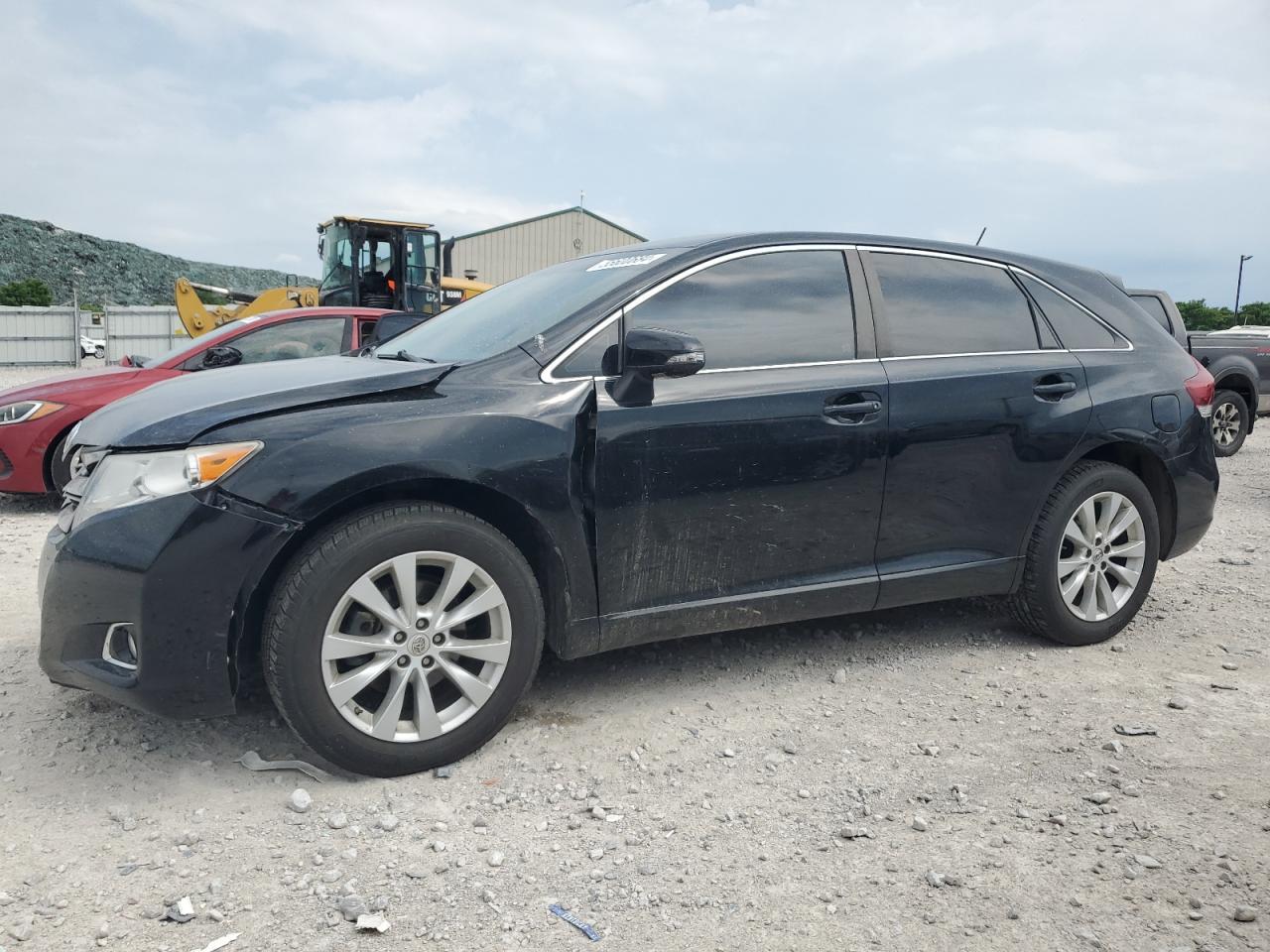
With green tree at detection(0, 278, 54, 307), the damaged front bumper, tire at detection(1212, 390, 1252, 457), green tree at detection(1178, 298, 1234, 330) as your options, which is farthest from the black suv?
green tree at detection(0, 278, 54, 307)

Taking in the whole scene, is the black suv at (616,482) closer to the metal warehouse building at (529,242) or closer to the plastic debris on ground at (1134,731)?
the plastic debris on ground at (1134,731)

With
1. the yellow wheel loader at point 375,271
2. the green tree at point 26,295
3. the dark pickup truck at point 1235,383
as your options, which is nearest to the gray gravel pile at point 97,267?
the green tree at point 26,295

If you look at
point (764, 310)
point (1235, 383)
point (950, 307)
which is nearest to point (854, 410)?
point (764, 310)

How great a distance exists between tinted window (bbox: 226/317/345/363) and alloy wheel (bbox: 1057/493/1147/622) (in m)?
5.30

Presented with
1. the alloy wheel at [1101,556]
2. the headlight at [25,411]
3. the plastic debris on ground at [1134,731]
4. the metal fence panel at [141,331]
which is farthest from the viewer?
the metal fence panel at [141,331]

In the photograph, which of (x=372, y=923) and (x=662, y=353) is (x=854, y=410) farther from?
(x=372, y=923)

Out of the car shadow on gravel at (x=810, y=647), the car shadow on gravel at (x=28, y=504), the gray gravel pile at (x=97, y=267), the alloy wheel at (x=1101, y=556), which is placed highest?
the gray gravel pile at (x=97, y=267)

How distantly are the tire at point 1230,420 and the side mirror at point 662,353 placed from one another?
11144 mm

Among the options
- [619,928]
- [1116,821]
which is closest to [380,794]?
[619,928]

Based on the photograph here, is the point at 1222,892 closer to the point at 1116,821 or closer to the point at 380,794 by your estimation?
the point at 1116,821

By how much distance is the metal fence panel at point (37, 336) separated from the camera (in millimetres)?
27984

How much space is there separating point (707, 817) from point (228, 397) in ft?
6.22

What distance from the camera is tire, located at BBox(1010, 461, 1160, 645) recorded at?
4148mm

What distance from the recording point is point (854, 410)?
144 inches
